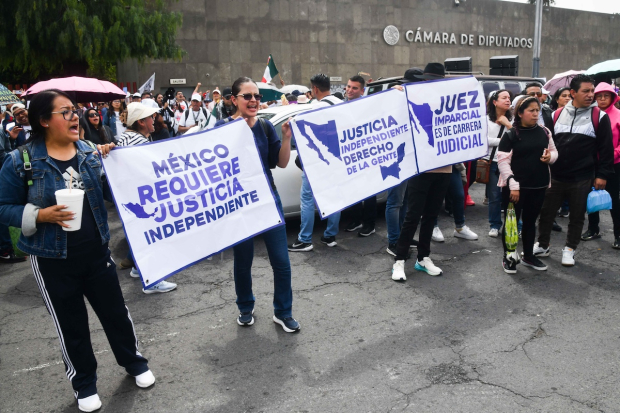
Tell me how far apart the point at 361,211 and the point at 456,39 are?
89.1 ft

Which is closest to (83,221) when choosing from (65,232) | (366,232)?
(65,232)

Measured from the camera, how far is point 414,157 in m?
5.14

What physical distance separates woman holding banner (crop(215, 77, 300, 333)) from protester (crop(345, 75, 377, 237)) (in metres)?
2.37

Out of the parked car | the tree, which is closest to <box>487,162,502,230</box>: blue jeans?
the parked car

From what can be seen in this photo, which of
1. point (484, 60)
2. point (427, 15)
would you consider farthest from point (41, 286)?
point (484, 60)

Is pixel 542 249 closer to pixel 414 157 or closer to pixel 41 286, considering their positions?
pixel 414 157

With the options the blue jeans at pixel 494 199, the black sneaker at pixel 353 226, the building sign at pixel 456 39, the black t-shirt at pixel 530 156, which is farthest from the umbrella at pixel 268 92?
the building sign at pixel 456 39

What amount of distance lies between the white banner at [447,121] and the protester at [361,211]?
1218mm

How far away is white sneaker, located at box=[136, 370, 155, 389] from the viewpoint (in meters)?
3.48

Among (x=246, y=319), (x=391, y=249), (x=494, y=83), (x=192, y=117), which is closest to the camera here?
(x=246, y=319)

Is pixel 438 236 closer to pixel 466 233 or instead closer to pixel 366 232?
pixel 466 233

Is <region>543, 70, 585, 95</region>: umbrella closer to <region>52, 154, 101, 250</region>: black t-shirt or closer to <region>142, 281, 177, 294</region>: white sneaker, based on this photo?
<region>142, 281, 177, 294</region>: white sneaker

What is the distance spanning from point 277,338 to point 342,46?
25.6 metres

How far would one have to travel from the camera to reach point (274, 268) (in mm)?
4168
